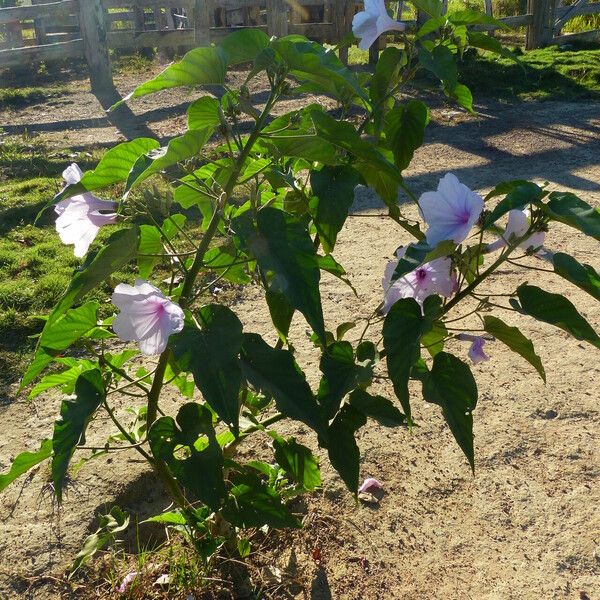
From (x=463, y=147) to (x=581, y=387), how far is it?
334 cm

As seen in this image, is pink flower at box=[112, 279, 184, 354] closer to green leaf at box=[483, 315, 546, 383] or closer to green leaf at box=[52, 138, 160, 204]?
green leaf at box=[52, 138, 160, 204]

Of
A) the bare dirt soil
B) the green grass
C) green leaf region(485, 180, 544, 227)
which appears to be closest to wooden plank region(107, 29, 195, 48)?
the green grass

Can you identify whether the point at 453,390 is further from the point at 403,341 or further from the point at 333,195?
the point at 333,195

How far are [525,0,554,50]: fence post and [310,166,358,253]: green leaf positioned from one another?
9.36 meters

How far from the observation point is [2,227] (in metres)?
4.17

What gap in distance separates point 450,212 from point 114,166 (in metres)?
0.58

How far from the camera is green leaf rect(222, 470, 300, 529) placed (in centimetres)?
159

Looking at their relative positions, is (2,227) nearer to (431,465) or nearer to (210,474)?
(431,465)

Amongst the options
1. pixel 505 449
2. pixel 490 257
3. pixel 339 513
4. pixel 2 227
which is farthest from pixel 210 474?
pixel 2 227

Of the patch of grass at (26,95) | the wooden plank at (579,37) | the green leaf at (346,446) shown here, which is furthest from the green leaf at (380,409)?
the wooden plank at (579,37)

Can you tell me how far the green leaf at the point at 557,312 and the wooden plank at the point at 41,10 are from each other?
734 cm

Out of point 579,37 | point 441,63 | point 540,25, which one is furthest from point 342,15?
point 441,63

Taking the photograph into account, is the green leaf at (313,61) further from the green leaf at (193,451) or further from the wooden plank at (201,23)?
the wooden plank at (201,23)

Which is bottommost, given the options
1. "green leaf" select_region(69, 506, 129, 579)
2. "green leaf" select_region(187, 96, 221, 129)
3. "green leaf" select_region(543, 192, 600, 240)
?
"green leaf" select_region(69, 506, 129, 579)
